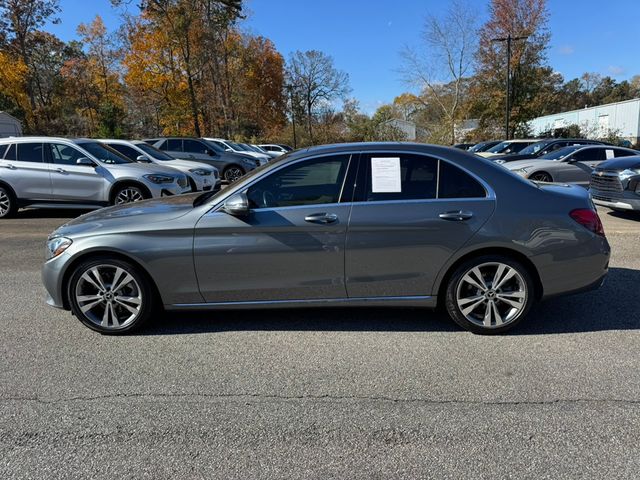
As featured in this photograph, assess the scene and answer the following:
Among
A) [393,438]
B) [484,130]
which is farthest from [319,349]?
[484,130]

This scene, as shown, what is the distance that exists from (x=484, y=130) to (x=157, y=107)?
2930cm

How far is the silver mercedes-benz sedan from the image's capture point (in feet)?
12.7

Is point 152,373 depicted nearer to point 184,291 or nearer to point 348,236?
point 184,291

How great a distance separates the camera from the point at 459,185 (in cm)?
396

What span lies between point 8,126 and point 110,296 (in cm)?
4347

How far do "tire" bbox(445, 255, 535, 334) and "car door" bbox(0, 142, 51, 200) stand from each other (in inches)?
360

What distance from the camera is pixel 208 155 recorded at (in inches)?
695

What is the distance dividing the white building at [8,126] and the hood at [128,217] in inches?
1587

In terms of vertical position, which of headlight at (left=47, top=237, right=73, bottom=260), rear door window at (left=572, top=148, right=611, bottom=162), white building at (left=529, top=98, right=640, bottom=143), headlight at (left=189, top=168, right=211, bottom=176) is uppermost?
white building at (left=529, top=98, right=640, bottom=143)

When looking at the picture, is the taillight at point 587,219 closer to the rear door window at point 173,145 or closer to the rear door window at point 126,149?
the rear door window at point 126,149

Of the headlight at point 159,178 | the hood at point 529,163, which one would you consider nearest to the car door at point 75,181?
the headlight at point 159,178

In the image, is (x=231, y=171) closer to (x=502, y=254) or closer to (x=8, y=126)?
(x=502, y=254)

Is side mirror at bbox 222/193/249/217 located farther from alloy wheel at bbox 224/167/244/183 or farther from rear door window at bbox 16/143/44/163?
alloy wheel at bbox 224/167/244/183

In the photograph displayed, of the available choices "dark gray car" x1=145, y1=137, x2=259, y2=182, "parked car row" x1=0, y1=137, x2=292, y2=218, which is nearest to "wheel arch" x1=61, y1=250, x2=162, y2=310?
"parked car row" x1=0, y1=137, x2=292, y2=218
